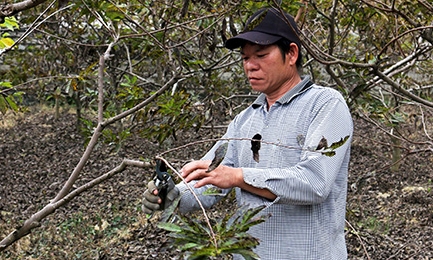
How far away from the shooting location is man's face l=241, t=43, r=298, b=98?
203cm

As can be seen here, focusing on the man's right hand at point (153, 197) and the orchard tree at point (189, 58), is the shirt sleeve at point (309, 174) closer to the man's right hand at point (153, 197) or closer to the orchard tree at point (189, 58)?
the man's right hand at point (153, 197)

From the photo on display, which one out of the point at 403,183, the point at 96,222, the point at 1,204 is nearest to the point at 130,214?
the point at 96,222

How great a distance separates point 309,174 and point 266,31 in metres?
0.57

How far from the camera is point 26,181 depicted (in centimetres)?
693

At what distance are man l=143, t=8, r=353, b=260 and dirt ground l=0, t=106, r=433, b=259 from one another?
1.18 meters

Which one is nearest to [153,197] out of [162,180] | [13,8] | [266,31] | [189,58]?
[162,180]

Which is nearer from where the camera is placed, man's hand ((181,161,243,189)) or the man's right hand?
man's hand ((181,161,243,189))

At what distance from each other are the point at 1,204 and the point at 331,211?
4.90 metres

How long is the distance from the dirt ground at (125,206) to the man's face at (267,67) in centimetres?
120

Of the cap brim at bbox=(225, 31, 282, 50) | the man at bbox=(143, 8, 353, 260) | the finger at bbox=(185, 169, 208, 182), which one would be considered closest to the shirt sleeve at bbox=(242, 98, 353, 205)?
the man at bbox=(143, 8, 353, 260)

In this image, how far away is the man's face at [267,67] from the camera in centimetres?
203

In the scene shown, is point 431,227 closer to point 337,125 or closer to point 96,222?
point 96,222

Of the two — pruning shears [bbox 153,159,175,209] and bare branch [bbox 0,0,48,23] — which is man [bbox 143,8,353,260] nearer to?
pruning shears [bbox 153,159,175,209]

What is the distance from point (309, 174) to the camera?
1736 millimetres
